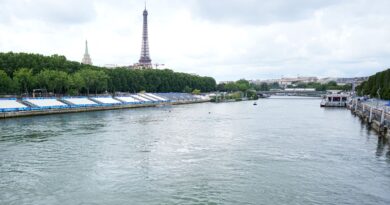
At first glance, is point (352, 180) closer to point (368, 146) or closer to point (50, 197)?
point (368, 146)

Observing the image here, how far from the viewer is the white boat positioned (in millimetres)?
65812

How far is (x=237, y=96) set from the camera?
323ft

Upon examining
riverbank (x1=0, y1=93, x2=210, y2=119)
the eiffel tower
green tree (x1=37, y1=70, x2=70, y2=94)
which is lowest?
riverbank (x1=0, y1=93, x2=210, y2=119)

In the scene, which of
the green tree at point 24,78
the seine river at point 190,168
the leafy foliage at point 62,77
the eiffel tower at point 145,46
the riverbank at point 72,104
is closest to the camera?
the seine river at point 190,168

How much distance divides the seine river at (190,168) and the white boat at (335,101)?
43.2 meters

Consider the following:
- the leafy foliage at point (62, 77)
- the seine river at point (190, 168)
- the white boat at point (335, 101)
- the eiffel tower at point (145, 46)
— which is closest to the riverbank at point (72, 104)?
the leafy foliage at point (62, 77)

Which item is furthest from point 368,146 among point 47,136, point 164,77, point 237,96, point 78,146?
point 237,96

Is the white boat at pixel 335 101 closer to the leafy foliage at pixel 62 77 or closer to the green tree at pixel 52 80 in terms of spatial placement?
the leafy foliage at pixel 62 77

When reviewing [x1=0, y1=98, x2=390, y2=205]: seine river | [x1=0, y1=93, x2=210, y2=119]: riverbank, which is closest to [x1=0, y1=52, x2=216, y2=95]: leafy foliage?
[x1=0, y1=93, x2=210, y2=119]: riverbank

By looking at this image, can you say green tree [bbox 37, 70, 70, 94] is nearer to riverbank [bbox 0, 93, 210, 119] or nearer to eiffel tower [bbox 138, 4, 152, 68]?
riverbank [bbox 0, 93, 210, 119]

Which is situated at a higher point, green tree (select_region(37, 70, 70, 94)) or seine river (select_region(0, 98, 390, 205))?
green tree (select_region(37, 70, 70, 94))

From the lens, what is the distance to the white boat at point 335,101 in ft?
216

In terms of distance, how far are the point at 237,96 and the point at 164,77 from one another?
2251 centimetres

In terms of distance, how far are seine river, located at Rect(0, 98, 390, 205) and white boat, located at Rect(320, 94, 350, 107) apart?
43166mm
